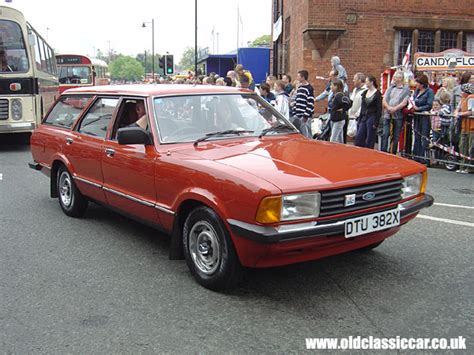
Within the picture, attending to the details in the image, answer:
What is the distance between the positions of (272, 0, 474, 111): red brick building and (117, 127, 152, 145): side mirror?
484 inches

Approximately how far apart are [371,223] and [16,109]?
10.8 meters

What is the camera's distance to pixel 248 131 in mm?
5000

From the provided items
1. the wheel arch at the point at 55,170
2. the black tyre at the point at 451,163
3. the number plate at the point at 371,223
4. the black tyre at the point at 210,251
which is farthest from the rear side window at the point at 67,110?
the black tyre at the point at 451,163

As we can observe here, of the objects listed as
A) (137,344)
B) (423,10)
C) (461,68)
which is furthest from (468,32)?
(137,344)

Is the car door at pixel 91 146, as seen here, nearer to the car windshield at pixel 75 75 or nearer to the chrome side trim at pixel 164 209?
the chrome side trim at pixel 164 209

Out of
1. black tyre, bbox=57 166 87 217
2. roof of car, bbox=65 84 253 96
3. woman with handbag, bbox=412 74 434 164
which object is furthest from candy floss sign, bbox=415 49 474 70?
black tyre, bbox=57 166 87 217

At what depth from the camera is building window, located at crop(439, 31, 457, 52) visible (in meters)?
17.0

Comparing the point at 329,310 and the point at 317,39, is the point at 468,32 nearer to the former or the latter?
the point at 317,39

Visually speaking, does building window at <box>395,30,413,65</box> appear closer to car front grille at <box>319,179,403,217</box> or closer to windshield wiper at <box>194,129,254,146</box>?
windshield wiper at <box>194,129,254,146</box>

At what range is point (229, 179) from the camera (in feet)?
12.2

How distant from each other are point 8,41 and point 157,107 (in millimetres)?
9387

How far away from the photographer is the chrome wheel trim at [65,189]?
248 inches

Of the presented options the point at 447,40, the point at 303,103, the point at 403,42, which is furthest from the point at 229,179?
the point at 447,40

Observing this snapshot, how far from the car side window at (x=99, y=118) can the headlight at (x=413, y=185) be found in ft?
9.84
